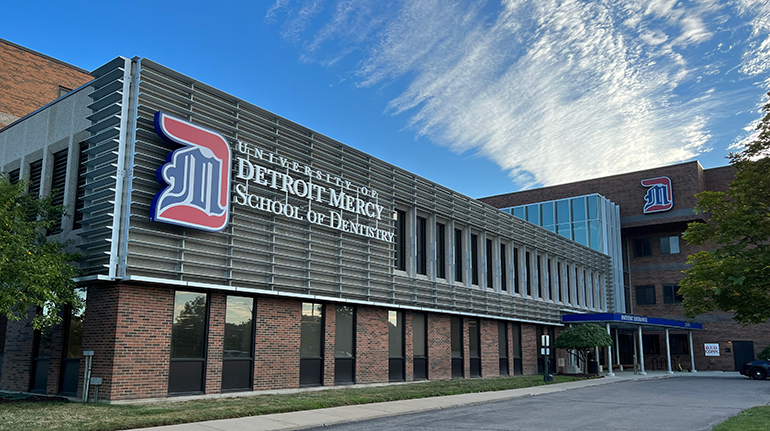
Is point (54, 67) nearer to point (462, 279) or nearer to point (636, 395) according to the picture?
point (462, 279)

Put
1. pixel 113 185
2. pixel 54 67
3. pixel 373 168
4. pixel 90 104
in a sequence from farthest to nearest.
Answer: pixel 54 67 → pixel 373 168 → pixel 90 104 → pixel 113 185

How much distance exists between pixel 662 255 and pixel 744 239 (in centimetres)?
4330

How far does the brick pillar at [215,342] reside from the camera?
57.4 ft

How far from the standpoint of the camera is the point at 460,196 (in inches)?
1224

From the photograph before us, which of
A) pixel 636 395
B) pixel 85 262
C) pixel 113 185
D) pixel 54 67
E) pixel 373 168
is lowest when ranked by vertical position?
pixel 636 395

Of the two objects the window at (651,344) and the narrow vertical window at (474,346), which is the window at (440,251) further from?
the window at (651,344)

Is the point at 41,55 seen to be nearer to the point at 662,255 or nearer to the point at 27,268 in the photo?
the point at 27,268

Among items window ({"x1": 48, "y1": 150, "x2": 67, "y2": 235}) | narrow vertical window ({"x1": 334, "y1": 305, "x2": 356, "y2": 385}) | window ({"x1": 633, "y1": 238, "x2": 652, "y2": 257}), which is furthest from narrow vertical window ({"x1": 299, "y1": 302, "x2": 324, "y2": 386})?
window ({"x1": 633, "y1": 238, "x2": 652, "y2": 257})

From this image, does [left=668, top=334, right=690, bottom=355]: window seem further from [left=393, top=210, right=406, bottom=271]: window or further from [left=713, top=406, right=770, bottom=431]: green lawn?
[left=713, top=406, right=770, bottom=431]: green lawn

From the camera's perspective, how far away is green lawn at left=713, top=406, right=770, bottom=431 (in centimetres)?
1272

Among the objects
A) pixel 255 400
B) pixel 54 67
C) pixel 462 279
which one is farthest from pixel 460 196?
pixel 54 67

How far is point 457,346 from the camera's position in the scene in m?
29.2

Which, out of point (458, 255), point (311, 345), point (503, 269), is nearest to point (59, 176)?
point (311, 345)

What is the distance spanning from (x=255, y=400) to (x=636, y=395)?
1517 cm
